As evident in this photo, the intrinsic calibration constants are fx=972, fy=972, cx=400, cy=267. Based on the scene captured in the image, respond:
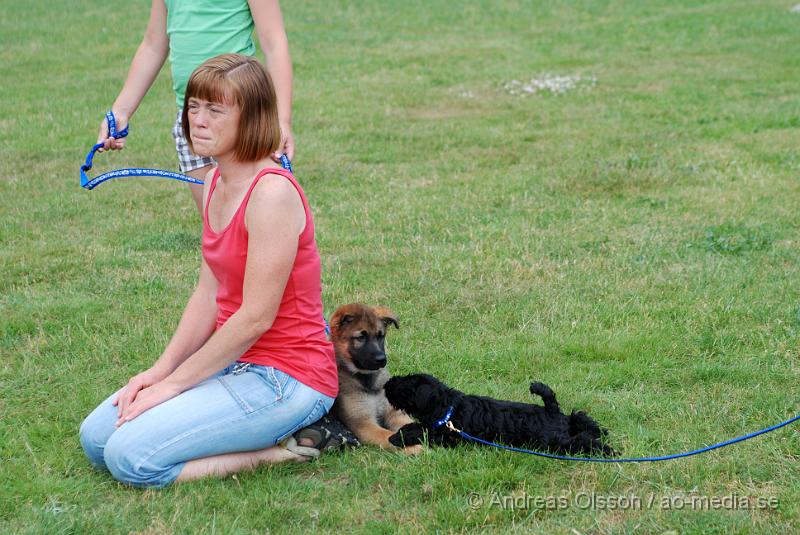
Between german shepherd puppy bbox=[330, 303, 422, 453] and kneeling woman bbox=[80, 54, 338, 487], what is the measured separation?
9.9 inches

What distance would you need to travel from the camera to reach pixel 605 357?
18.0ft

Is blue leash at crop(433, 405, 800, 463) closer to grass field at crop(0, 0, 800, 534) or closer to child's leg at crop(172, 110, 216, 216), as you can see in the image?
grass field at crop(0, 0, 800, 534)

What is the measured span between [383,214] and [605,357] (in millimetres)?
3384

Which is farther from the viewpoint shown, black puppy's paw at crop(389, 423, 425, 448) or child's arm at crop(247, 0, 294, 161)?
child's arm at crop(247, 0, 294, 161)

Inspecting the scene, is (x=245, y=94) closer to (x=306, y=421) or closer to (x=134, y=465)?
(x=306, y=421)

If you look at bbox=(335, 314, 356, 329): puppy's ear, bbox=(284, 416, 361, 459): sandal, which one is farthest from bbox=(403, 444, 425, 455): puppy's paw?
bbox=(335, 314, 356, 329): puppy's ear

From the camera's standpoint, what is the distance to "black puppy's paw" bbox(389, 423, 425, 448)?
4.33 m

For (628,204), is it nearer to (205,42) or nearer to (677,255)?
(677,255)

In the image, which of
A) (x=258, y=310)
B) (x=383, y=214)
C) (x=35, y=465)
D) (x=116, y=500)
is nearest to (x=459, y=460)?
(x=258, y=310)

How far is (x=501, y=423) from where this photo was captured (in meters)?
4.31

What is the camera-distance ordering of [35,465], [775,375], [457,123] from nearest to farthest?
[35,465]
[775,375]
[457,123]

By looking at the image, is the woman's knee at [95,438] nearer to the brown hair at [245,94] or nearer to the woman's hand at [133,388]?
the woman's hand at [133,388]

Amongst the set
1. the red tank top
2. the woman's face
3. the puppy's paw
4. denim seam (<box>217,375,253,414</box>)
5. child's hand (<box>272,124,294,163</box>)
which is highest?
the woman's face

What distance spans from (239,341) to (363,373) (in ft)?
2.67
